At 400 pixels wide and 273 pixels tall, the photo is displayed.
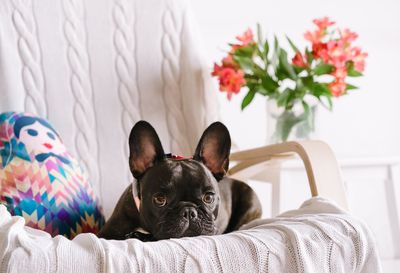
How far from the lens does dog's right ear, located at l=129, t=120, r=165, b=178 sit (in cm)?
114

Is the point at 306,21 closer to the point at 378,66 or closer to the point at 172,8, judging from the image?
the point at 378,66

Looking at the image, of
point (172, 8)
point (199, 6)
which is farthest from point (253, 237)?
point (199, 6)

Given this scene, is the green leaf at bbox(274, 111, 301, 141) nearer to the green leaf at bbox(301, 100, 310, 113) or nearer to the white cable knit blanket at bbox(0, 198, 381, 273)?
the green leaf at bbox(301, 100, 310, 113)

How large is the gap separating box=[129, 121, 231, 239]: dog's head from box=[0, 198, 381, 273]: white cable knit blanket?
5.0 inches

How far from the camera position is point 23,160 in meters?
1.27

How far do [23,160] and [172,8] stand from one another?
70 centimetres

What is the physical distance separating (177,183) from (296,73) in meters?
0.77

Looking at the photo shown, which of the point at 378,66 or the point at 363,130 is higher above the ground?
the point at 378,66

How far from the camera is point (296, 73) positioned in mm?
1757

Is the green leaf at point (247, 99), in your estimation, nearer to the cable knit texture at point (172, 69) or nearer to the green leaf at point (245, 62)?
the green leaf at point (245, 62)

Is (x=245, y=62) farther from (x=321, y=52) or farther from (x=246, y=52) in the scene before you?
(x=321, y=52)

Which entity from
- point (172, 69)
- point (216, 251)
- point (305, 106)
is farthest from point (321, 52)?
point (216, 251)

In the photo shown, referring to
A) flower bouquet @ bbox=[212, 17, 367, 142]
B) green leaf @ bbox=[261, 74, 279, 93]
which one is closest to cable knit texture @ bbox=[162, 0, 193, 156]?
flower bouquet @ bbox=[212, 17, 367, 142]

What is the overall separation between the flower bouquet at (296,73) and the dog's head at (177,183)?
61 centimetres
